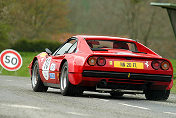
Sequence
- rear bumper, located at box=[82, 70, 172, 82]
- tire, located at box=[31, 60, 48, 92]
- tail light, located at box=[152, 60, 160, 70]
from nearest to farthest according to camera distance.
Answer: rear bumper, located at box=[82, 70, 172, 82] → tail light, located at box=[152, 60, 160, 70] → tire, located at box=[31, 60, 48, 92]

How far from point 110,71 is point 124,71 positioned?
268 millimetres

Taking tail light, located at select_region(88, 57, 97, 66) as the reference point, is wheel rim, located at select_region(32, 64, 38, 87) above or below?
below

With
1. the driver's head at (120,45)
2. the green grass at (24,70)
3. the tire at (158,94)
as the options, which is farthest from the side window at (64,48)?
the green grass at (24,70)

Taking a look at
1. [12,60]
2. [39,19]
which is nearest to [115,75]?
[12,60]

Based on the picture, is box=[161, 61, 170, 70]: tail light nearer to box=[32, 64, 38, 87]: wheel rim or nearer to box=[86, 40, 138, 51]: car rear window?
box=[86, 40, 138, 51]: car rear window

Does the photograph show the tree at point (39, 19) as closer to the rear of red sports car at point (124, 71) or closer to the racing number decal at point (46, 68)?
the racing number decal at point (46, 68)

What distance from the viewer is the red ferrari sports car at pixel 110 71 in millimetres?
10195

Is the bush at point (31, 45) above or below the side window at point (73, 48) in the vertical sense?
below

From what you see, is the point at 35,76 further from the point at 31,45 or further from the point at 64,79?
the point at 31,45

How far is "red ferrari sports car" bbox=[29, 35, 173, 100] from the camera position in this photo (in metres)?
10.2

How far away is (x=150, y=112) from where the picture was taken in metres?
8.05

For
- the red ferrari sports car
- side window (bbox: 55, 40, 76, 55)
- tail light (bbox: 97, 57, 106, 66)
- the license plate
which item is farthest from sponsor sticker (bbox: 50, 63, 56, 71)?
the license plate

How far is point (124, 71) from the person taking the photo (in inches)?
402

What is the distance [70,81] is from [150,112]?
9.04 feet
